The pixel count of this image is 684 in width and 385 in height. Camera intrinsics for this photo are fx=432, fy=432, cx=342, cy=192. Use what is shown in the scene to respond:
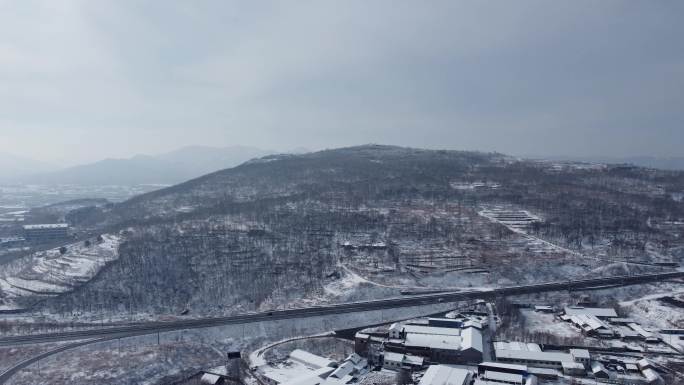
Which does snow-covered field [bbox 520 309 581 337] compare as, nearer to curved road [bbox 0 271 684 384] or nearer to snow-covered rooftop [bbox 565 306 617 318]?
snow-covered rooftop [bbox 565 306 617 318]

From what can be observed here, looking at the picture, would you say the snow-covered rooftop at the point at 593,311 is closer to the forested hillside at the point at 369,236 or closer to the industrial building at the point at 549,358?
the forested hillside at the point at 369,236

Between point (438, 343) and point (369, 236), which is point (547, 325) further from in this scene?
point (369, 236)

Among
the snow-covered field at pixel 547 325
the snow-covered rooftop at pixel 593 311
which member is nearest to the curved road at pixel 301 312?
the snow-covered field at pixel 547 325

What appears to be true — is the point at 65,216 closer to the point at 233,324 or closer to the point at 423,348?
the point at 233,324

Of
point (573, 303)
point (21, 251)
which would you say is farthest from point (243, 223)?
point (573, 303)

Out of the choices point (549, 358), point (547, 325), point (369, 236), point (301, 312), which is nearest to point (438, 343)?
point (549, 358)

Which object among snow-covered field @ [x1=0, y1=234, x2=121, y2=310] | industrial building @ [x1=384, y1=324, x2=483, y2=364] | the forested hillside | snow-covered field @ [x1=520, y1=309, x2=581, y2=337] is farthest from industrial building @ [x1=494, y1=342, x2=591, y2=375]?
snow-covered field @ [x1=0, y1=234, x2=121, y2=310]

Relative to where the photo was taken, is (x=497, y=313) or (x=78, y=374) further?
(x=497, y=313)
